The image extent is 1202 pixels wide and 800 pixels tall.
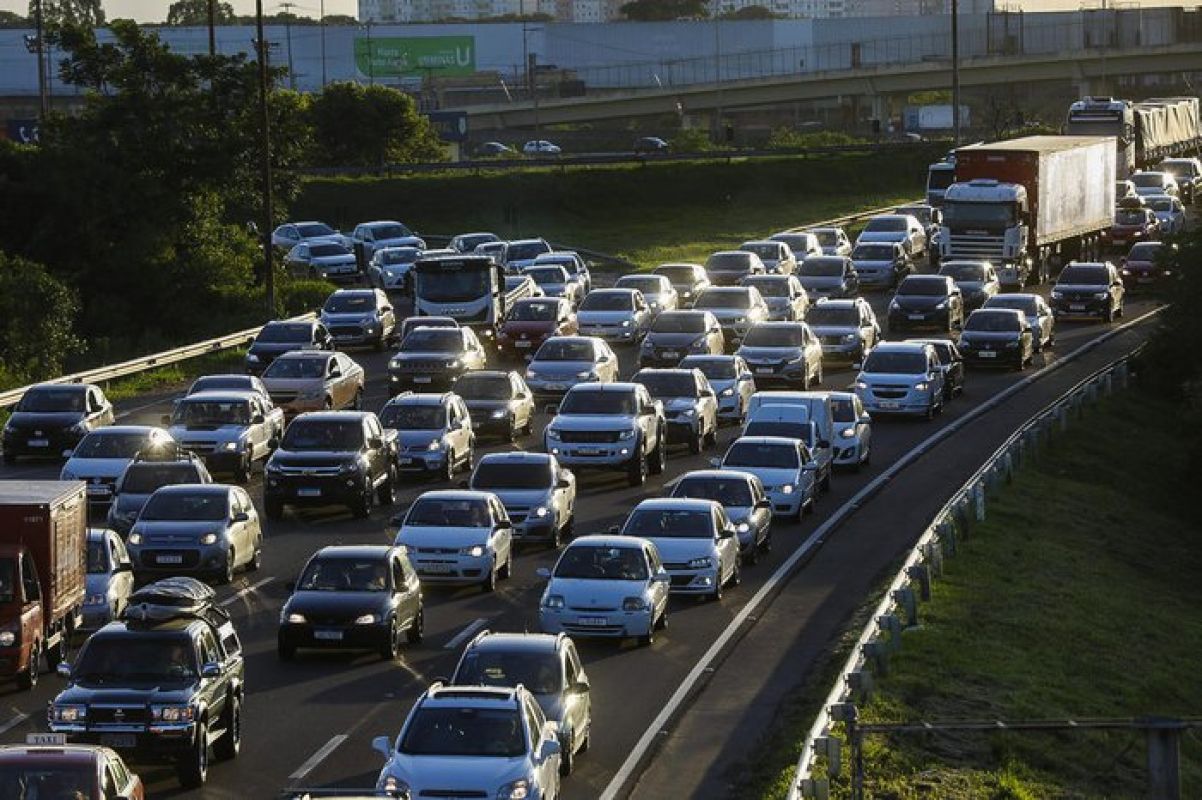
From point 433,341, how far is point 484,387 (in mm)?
6437

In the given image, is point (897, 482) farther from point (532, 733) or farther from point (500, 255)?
point (500, 255)

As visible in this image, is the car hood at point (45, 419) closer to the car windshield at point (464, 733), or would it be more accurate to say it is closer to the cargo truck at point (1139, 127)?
the car windshield at point (464, 733)

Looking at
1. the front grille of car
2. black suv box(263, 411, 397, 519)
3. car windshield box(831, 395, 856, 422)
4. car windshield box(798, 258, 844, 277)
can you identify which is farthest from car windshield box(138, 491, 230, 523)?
car windshield box(798, 258, 844, 277)

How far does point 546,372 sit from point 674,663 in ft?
82.0

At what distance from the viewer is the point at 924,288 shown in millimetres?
67812

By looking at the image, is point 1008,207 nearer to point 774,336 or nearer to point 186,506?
point 774,336

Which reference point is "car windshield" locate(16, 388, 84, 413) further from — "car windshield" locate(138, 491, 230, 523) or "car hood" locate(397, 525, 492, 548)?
"car hood" locate(397, 525, 492, 548)

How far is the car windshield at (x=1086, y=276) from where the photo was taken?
2862 inches

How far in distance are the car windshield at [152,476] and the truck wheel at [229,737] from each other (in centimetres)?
1376

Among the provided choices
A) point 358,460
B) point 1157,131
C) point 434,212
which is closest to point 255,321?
point 358,460

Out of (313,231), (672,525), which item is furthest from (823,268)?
(672,525)

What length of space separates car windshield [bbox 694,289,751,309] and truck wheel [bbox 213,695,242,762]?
40.3 m

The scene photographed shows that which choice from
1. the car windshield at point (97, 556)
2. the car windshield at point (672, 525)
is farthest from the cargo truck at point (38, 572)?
the car windshield at point (672, 525)

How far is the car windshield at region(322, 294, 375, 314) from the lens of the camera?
6519cm
